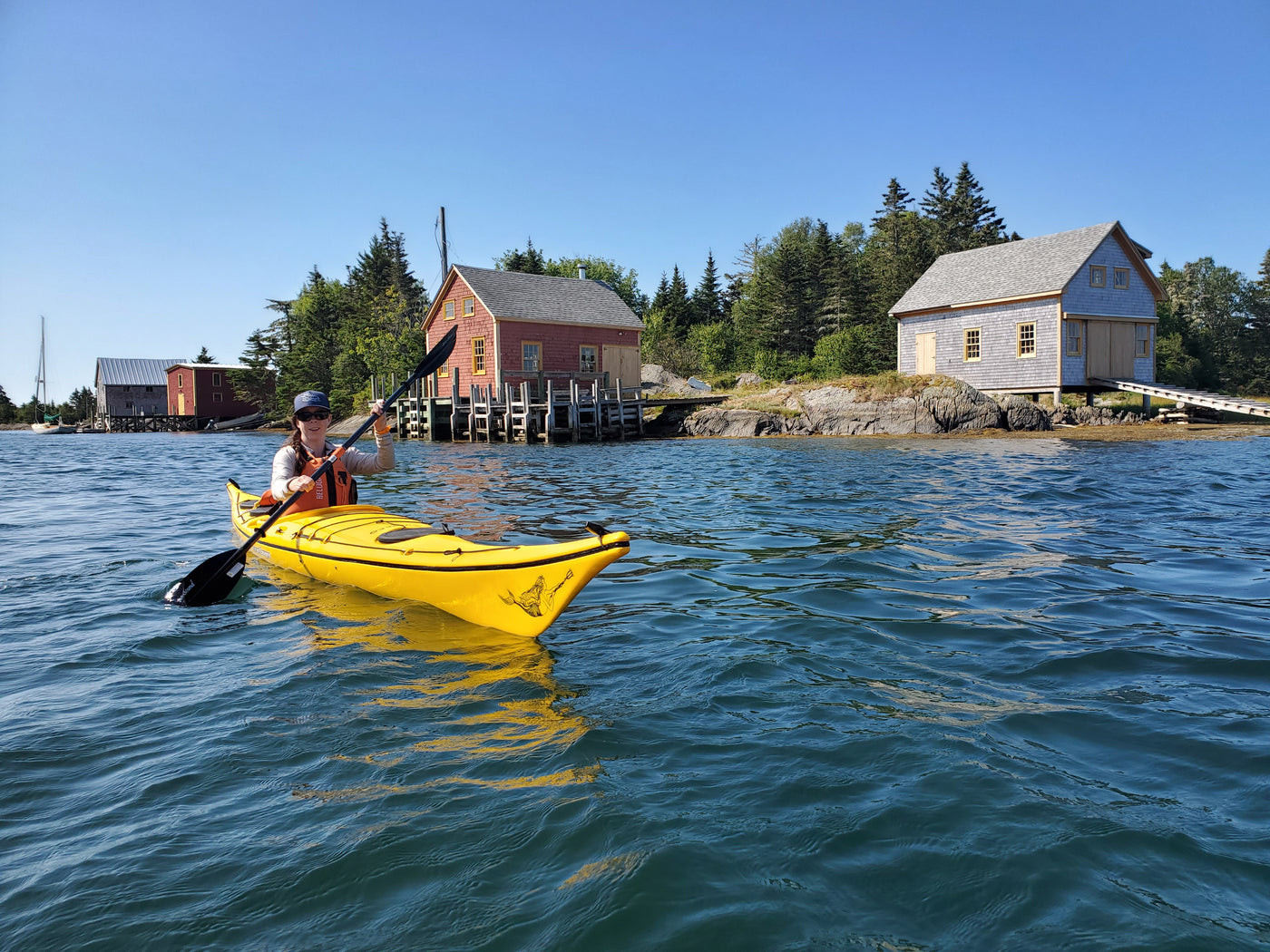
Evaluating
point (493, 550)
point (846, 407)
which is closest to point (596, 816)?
point (493, 550)

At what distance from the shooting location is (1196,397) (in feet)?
83.1

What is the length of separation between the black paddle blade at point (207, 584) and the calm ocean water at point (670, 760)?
0.24 m

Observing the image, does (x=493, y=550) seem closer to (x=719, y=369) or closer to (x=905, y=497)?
(x=905, y=497)

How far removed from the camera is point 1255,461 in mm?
16219

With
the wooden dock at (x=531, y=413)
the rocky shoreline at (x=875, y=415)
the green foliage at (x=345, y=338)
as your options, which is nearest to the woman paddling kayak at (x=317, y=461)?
the wooden dock at (x=531, y=413)

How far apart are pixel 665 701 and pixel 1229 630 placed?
3906mm

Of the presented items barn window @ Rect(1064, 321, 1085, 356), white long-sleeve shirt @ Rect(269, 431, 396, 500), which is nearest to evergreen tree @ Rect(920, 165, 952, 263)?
barn window @ Rect(1064, 321, 1085, 356)

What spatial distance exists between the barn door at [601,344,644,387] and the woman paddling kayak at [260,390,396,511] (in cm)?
2757

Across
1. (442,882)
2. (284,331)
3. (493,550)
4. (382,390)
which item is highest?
(284,331)

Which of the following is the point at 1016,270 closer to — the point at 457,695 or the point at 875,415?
the point at 875,415

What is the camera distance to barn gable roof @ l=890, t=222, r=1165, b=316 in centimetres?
2739

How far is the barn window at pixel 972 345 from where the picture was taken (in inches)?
1164

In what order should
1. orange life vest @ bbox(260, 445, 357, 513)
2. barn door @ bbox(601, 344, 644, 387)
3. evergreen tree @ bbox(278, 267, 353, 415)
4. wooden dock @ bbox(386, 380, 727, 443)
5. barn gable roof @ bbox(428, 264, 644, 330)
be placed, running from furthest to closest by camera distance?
evergreen tree @ bbox(278, 267, 353, 415)
barn door @ bbox(601, 344, 644, 387)
barn gable roof @ bbox(428, 264, 644, 330)
wooden dock @ bbox(386, 380, 727, 443)
orange life vest @ bbox(260, 445, 357, 513)

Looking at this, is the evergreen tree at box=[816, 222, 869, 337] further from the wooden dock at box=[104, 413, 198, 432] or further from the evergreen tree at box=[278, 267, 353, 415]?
the wooden dock at box=[104, 413, 198, 432]
